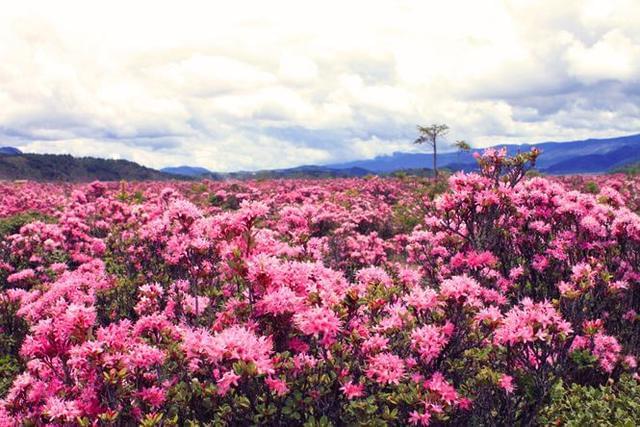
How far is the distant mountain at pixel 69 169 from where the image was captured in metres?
110

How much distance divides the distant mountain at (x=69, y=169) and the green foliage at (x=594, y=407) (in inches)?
4209

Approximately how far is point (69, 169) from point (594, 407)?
155824mm

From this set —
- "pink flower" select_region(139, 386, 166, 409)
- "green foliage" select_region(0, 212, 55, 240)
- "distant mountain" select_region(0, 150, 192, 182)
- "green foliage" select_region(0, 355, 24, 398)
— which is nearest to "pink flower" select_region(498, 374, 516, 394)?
"pink flower" select_region(139, 386, 166, 409)

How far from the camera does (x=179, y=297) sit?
666 cm

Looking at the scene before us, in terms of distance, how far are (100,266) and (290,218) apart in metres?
3.97

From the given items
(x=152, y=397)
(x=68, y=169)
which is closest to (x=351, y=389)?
(x=152, y=397)

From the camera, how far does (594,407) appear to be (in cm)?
574

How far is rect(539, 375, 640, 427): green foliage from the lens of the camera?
5383 millimetres

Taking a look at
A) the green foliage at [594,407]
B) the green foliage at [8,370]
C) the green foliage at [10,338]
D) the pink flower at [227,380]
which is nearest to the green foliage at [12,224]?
the green foliage at [10,338]

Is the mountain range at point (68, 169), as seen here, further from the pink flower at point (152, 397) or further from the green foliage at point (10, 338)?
the pink flower at point (152, 397)

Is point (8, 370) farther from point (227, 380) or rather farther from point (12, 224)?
point (12, 224)

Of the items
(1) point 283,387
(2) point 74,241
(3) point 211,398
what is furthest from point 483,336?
(2) point 74,241

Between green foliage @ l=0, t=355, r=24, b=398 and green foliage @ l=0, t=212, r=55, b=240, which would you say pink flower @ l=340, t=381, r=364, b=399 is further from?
green foliage @ l=0, t=212, r=55, b=240

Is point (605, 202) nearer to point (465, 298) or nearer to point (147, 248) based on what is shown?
point (465, 298)
